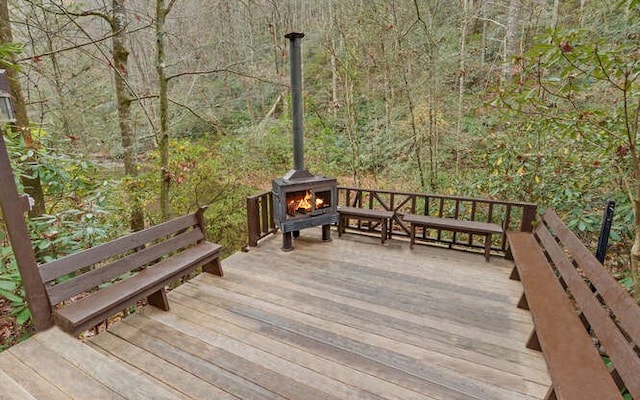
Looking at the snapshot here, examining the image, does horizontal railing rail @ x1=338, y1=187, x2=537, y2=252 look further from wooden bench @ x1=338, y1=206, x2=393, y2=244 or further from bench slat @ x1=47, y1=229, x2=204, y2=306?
bench slat @ x1=47, y1=229, x2=204, y2=306

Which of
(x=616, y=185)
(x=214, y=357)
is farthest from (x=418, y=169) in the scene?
(x=214, y=357)

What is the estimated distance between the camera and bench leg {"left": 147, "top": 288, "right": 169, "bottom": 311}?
281 centimetres

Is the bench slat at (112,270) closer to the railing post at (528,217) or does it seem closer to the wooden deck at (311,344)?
the wooden deck at (311,344)

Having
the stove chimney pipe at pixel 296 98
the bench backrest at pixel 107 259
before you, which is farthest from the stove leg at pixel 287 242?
the bench backrest at pixel 107 259

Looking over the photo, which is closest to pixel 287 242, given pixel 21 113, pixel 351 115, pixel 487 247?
pixel 487 247

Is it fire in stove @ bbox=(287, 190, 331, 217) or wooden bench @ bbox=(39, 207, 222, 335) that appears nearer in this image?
wooden bench @ bbox=(39, 207, 222, 335)

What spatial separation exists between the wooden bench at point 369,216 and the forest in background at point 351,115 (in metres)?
1.56

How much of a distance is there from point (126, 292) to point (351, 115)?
585 cm

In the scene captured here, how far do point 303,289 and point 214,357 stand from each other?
1.13 meters

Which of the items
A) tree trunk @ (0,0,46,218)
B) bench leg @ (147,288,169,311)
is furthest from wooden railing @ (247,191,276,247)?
tree trunk @ (0,0,46,218)

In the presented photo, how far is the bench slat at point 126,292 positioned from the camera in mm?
2139

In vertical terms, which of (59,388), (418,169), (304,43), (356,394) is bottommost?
(356,394)

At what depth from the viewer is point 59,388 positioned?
5.29 ft

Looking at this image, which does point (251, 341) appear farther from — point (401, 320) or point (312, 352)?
point (401, 320)
